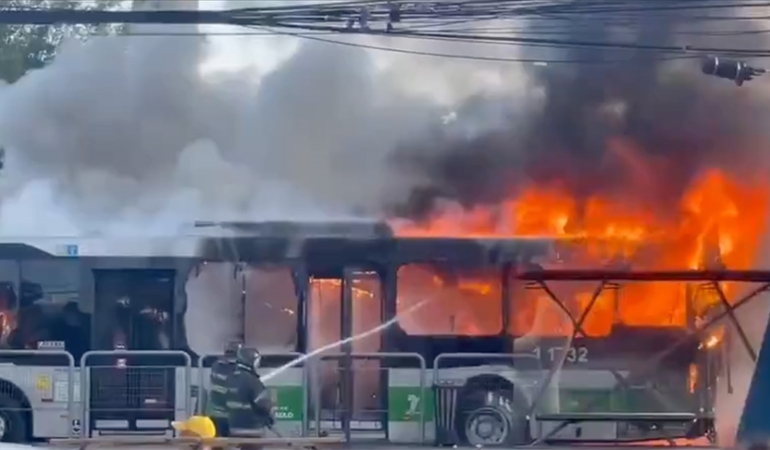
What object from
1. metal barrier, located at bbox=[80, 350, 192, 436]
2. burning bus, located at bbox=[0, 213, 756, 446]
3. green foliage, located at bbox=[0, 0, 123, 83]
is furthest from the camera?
green foliage, located at bbox=[0, 0, 123, 83]

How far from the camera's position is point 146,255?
49.8 feet

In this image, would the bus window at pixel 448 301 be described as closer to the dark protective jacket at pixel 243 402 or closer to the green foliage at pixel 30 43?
the dark protective jacket at pixel 243 402

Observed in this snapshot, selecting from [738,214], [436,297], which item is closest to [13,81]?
[436,297]

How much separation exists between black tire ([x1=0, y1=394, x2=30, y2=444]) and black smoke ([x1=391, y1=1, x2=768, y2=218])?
16.6 ft

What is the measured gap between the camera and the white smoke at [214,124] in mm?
17047

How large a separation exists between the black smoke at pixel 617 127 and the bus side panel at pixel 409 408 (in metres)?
2.56

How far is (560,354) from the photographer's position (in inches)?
579

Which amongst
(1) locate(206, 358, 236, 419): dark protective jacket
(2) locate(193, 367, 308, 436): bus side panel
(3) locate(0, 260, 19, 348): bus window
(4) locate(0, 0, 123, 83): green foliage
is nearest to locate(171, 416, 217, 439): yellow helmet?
(1) locate(206, 358, 236, 419): dark protective jacket

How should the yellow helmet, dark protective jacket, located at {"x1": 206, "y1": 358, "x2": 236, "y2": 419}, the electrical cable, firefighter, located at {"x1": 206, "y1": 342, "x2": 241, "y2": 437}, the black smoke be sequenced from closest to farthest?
the yellow helmet → firefighter, located at {"x1": 206, "y1": 342, "x2": 241, "y2": 437} → dark protective jacket, located at {"x1": 206, "y1": 358, "x2": 236, "y2": 419} → the black smoke → the electrical cable

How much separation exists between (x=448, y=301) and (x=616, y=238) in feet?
8.02

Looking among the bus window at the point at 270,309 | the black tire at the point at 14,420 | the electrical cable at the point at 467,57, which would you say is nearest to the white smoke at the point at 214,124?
the electrical cable at the point at 467,57

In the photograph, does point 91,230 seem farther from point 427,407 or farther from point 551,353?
point 551,353

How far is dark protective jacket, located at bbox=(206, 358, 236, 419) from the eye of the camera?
1346 cm

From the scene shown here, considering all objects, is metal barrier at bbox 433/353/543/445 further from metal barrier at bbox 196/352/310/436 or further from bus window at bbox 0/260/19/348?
bus window at bbox 0/260/19/348
